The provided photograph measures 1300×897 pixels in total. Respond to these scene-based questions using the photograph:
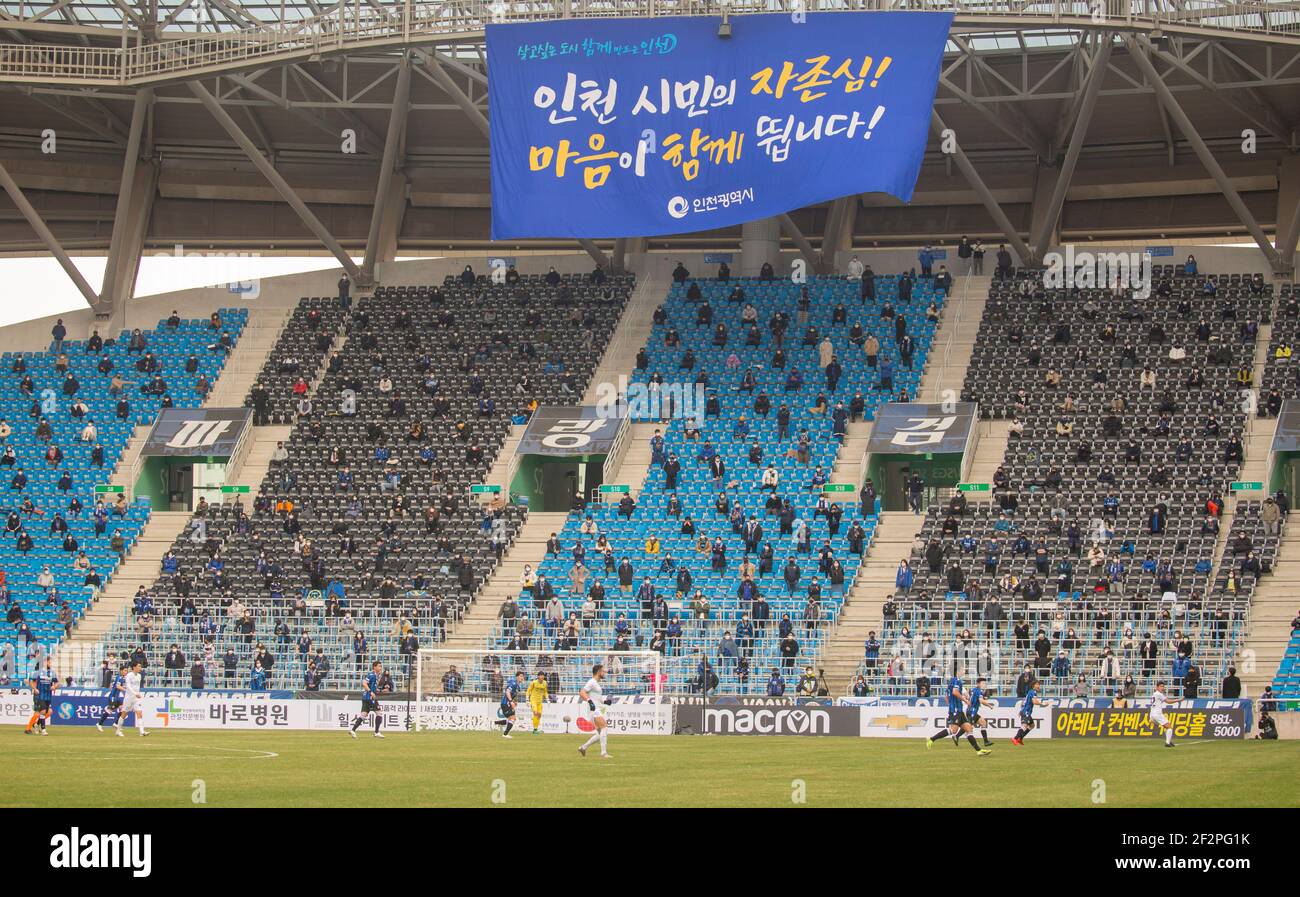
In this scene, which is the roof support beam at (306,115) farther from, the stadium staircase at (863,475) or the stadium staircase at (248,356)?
the stadium staircase at (863,475)

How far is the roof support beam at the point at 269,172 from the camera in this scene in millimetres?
51406

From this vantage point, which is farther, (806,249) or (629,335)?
Answer: (806,249)

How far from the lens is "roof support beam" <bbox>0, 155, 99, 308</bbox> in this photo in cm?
5503

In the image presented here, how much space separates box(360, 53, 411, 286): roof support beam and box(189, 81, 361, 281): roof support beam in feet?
1.57

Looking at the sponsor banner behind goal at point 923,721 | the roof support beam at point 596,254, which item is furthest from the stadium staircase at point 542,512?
the sponsor banner behind goal at point 923,721

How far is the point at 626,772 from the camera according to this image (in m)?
25.4

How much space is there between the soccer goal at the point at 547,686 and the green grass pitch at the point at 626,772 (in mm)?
3041

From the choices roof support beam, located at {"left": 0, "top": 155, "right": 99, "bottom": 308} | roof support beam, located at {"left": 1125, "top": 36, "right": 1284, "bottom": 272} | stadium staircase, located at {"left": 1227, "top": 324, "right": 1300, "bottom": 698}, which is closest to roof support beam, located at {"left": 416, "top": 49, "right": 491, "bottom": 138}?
roof support beam, located at {"left": 0, "top": 155, "right": 99, "bottom": 308}

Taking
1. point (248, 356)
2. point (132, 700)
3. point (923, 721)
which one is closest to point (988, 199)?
point (923, 721)

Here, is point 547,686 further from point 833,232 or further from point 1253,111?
point 1253,111

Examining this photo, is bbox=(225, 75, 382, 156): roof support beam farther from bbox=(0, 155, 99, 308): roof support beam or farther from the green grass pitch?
the green grass pitch

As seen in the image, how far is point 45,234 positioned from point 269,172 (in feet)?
26.6
